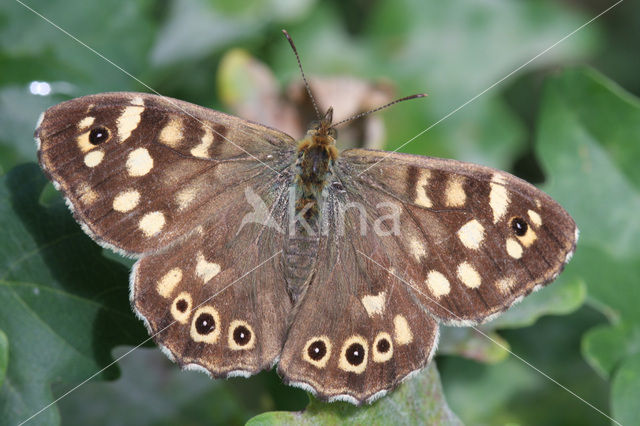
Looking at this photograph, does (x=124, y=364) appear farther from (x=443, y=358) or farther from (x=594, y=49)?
(x=594, y=49)

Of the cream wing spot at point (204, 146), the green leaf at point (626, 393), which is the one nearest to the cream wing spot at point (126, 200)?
the cream wing spot at point (204, 146)

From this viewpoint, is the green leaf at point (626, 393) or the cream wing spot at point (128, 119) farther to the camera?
the green leaf at point (626, 393)

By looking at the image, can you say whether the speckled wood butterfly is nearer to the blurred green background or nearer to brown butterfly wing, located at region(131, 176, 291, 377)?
brown butterfly wing, located at region(131, 176, 291, 377)

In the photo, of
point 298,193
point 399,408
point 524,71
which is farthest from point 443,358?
point 524,71

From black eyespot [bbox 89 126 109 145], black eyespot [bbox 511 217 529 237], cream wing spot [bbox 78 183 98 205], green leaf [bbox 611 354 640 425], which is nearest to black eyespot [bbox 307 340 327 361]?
black eyespot [bbox 511 217 529 237]

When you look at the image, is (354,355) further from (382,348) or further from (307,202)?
(307,202)

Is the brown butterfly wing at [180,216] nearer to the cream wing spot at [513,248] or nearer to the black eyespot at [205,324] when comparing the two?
the black eyespot at [205,324]

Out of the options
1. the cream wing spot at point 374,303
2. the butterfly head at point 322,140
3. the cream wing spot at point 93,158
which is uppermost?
the cream wing spot at point 93,158

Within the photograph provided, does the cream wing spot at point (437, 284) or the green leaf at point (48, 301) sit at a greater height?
the green leaf at point (48, 301)
